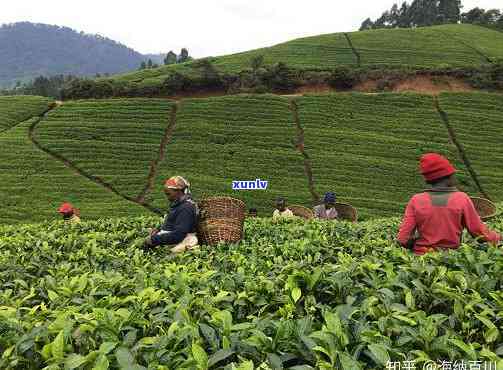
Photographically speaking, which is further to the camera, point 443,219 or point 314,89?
point 314,89

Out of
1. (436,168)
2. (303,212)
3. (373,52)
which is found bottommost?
(303,212)

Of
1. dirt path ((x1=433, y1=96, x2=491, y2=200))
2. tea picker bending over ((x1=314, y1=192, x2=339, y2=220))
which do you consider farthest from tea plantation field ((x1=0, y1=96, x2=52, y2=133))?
dirt path ((x1=433, y1=96, x2=491, y2=200))

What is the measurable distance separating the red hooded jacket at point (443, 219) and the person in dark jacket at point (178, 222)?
11.2 ft

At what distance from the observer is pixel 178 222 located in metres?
6.87

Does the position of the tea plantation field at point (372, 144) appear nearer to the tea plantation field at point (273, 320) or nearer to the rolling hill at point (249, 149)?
the rolling hill at point (249, 149)

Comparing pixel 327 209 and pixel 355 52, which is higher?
pixel 355 52

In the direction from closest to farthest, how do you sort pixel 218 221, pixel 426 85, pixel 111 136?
pixel 218 221 < pixel 111 136 < pixel 426 85

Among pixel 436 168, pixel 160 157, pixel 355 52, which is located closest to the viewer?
pixel 436 168

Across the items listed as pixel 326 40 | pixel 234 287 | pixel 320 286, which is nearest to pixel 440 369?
pixel 320 286

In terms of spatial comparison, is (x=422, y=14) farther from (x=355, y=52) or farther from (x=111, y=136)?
(x=111, y=136)

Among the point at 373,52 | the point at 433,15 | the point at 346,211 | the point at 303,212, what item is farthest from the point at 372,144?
the point at 433,15

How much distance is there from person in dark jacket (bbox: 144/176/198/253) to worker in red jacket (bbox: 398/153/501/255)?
3.41m

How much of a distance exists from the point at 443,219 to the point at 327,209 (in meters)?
8.55

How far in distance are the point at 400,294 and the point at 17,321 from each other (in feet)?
8.33
